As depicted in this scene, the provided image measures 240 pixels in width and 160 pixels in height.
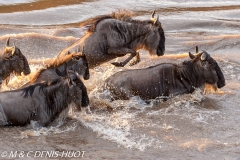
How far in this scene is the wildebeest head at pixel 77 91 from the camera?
746cm

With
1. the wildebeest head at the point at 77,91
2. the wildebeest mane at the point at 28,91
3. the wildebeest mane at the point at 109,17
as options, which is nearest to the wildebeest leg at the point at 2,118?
the wildebeest mane at the point at 28,91

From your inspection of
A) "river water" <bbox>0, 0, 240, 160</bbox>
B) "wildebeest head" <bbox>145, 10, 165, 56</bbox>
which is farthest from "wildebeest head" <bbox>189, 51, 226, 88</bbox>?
"wildebeest head" <bbox>145, 10, 165, 56</bbox>

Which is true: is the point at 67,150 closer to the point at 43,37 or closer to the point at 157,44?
the point at 157,44

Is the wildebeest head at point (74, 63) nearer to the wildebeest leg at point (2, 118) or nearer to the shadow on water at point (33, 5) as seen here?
the wildebeest leg at point (2, 118)

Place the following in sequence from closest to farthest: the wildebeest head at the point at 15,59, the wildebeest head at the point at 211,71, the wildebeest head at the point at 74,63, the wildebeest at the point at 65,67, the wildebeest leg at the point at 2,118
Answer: the wildebeest leg at the point at 2,118, the wildebeest at the point at 65,67, the wildebeest head at the point at 74,63, the wildebeest head at the point at 15,59, the wildebeest head at the point at 211,71

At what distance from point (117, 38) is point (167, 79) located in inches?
48.2

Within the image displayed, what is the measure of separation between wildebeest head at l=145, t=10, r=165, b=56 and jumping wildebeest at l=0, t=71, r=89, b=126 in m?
2.34

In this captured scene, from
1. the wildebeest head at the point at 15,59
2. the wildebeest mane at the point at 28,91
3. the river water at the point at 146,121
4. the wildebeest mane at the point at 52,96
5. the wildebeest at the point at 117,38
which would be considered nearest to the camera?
the river water at the point at 146,121

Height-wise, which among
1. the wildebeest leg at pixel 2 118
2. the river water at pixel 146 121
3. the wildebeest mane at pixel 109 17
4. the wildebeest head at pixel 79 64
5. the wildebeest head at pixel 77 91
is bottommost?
the river water at pixel 146 121

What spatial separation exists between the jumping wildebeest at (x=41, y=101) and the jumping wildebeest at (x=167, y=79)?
44.4 inches

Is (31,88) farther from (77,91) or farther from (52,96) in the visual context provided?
(77,91)

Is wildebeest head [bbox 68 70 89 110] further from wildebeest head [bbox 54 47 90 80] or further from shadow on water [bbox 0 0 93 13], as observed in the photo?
shadow on water [bbox 0 0 93 13]

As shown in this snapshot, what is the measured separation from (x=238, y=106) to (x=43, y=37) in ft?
18.6

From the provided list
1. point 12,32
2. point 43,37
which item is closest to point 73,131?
point 43,37
